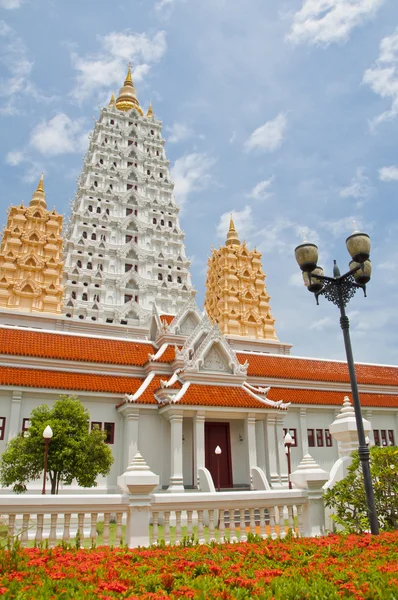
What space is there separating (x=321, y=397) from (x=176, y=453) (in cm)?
1157

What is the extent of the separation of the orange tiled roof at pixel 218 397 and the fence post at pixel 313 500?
11.4m

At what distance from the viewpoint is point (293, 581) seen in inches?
209

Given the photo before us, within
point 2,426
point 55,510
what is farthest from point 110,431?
point 55,510

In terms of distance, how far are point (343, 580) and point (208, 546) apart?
9.44 ft

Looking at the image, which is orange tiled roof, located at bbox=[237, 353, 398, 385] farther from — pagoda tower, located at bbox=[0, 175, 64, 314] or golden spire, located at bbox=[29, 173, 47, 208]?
golden spire, located at bbox=[29, 173, 47, 208]

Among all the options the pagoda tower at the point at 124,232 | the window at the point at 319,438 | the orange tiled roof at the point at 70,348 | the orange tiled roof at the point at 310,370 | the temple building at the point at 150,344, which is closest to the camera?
the temple building at the point at 150,344

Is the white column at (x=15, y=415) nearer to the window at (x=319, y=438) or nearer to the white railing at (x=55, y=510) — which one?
the white railing at (x=55, y=510)

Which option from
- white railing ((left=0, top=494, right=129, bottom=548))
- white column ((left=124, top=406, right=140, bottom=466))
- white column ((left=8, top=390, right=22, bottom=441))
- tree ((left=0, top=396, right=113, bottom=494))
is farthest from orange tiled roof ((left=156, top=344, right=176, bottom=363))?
white railing ((left=0, top=494, right=129, bottom=548))

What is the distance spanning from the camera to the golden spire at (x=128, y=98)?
54.5m

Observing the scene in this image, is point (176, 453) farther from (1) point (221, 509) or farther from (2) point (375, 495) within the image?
(2) point (375, 495)

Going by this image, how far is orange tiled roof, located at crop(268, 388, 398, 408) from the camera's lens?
88.9ft

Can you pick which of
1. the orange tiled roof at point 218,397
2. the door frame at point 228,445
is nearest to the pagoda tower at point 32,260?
the orange tiled roof at point 218,397

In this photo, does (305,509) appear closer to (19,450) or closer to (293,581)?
(293,581)

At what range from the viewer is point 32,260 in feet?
119
